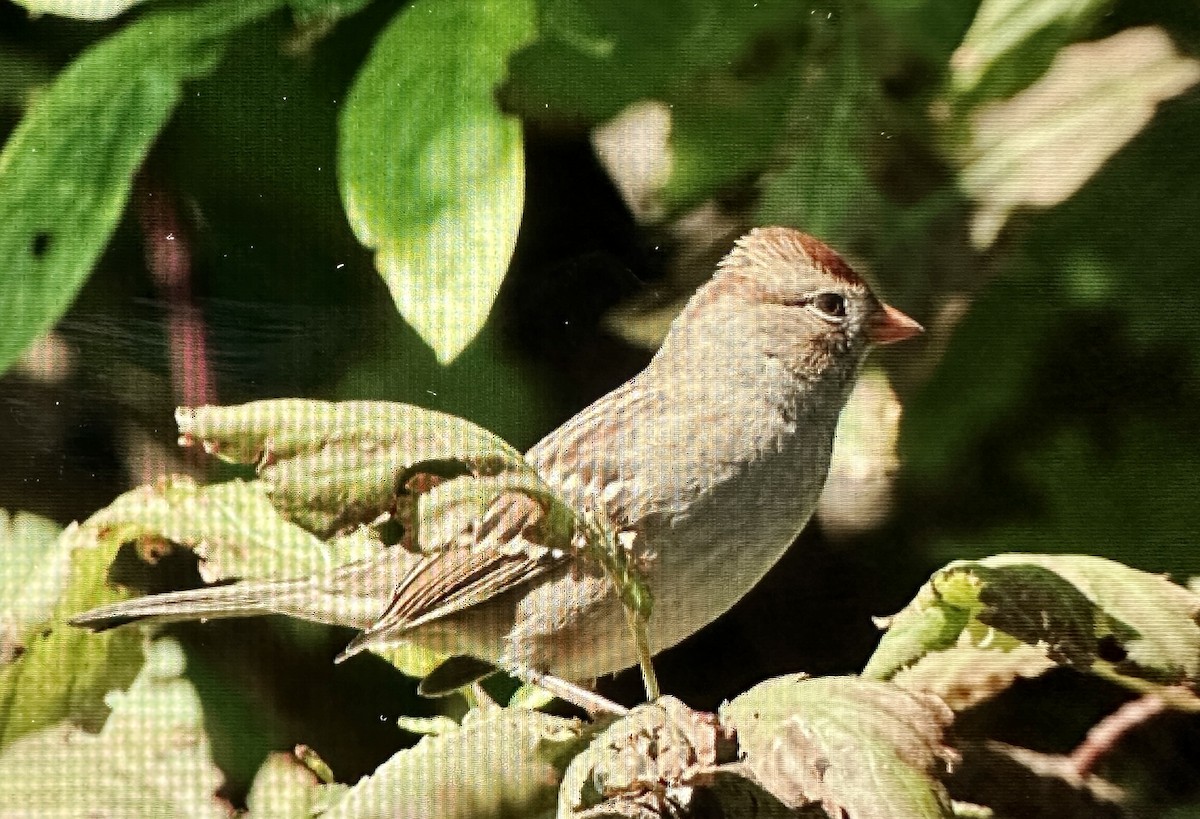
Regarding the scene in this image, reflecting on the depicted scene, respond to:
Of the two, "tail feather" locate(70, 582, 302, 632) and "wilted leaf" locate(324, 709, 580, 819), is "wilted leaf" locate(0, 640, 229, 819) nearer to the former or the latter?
"tail feather" locate(70, 582, 302, 632)

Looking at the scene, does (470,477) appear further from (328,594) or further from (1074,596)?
(1074,596)

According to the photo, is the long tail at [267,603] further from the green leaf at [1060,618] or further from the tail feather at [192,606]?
the green leaf at [1060,618]

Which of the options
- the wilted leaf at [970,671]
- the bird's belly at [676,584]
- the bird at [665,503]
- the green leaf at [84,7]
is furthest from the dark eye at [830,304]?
the green leaf at [84,7]

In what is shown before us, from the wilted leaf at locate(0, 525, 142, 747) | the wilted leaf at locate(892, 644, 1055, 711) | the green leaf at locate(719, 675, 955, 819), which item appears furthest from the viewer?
the wilted leaf at locate(0, 525, 142, 747)

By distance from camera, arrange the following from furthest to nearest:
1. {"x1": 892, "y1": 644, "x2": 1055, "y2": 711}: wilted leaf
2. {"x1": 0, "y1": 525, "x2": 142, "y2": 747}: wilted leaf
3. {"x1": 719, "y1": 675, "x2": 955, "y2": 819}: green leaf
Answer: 1. {"x1": 0, "y1": 525, "x2": 142, "y2": 747}: wilted leaf
2. {"x1": 892, "y1": 644, "x2": 1055, "y2": 711}: wilted leaf
3. {"x1": 719, "y1": 675, "x2": 955, "y2": 819}: green leaf

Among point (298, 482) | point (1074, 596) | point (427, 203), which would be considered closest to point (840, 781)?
point (1074, 596)

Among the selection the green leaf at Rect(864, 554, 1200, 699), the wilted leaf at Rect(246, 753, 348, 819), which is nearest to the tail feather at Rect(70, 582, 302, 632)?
the wilted leaf at Rect(246, 753, 348, 819)

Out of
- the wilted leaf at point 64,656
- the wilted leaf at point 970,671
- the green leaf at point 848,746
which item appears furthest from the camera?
the wilted leaf at point 64,656
